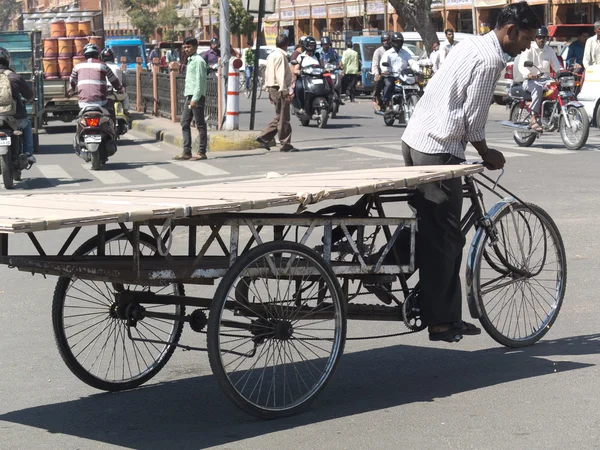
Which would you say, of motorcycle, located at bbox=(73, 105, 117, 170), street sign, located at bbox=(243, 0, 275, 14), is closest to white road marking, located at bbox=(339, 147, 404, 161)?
street sign, located at bbox=(243, 0, 275, 14)

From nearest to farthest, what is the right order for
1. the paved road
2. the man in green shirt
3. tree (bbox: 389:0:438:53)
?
1. the paved road
2. the man in green shirt
3. tree (bbox: 389:0:438:53)

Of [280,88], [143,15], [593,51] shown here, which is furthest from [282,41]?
[143,15]

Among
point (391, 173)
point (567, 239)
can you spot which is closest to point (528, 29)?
point (391, 173)

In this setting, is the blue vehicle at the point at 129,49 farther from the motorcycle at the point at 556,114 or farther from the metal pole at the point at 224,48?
the motorcycle at the point at 556,114

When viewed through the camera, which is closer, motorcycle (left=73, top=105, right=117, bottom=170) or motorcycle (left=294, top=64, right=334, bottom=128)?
motorcycle (left=73, top=105, right=117, bottom=170)

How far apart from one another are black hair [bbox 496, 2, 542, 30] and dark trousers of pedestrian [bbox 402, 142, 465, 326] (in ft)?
2.68

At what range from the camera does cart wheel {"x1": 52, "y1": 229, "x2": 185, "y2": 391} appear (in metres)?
5.23

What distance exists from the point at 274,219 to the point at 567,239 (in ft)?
16.8

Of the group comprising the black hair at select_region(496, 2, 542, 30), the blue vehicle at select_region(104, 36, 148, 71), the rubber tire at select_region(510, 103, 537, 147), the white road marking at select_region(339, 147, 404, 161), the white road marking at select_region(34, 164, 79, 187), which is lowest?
the white road marking at select_region(34, 164, 79, 187)

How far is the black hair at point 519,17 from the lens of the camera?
5.44 metres

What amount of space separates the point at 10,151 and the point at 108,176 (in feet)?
6.08

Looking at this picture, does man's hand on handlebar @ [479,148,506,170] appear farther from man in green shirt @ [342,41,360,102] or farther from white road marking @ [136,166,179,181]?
man in green shirt @ [342,41,360,102]

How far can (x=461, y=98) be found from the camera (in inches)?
214

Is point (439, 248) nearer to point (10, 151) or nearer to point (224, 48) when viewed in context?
point (10, 151)
